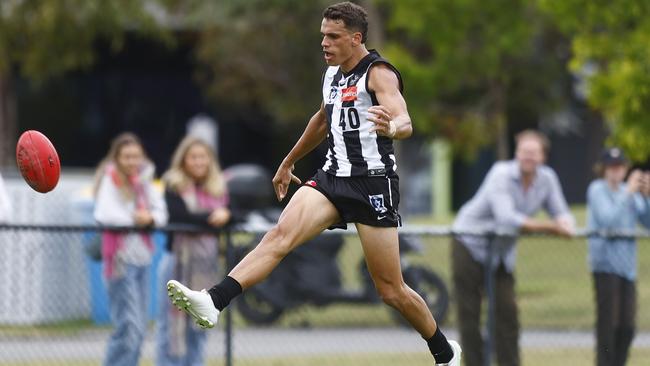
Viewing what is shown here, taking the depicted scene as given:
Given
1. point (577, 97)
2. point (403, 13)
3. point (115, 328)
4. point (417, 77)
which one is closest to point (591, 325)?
point (115, 328)

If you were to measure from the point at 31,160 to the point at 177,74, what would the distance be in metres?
39.7

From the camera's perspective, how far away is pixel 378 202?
865 centimetres

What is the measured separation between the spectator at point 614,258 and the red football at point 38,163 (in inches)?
189

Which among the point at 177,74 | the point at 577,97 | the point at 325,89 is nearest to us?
the point at 325,89

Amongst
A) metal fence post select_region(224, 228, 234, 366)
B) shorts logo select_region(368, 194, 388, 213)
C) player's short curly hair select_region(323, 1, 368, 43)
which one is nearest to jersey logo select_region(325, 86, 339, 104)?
player's short curly hair select_region(323, 1, 368, 43)

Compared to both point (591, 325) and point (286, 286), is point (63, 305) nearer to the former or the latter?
point (286, 286)

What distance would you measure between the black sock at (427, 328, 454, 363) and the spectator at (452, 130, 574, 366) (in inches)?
115

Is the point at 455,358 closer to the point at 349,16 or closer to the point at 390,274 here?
the point at 390,274

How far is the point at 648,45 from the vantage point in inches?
544

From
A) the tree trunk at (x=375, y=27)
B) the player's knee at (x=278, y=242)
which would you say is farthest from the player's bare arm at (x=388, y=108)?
the tree trunk at (x=375, y=27)

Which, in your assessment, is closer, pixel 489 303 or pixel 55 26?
pixel 489 303

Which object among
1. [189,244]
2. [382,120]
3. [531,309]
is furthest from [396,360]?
[382,120]

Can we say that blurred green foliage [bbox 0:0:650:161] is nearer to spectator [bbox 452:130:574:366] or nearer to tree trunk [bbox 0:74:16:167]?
tree trunk [bbox 0:74:16:167]

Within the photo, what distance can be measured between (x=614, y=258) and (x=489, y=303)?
110 centimetres
